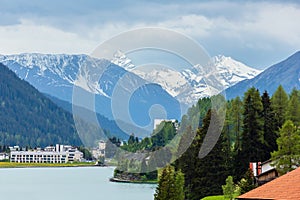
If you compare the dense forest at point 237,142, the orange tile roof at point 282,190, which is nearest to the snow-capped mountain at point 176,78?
the dense forest at point 237,142

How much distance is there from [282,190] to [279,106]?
36.0m

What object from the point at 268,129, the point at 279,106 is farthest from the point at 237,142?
the point at 279,106

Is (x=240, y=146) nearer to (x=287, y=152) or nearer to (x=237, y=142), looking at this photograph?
A: (x=237, y=142)

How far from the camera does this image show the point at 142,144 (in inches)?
3639

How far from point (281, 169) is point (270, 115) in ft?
61.2

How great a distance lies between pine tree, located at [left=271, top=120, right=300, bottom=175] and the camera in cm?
3634

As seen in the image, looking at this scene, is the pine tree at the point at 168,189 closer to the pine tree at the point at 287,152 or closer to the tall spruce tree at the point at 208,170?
the pine tree at the point at 287,152

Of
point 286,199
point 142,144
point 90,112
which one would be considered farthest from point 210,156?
point 142,144

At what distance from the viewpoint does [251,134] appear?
5278 cm

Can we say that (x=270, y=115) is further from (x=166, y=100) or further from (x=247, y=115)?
(x=166, y=100)

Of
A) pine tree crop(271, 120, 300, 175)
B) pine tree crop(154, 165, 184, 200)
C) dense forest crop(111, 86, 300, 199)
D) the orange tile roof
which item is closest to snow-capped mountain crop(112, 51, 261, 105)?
dense forest crop(111, 86, 300, 199)

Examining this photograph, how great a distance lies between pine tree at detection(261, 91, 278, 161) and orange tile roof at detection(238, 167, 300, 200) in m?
30.2

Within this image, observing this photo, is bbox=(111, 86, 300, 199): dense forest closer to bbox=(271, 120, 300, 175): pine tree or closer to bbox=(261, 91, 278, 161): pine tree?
bbox=(261, 91, 278, 161): pine tree

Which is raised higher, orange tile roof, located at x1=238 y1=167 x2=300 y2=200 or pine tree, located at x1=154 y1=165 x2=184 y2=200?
orange tile roof, located at x1=238 y1=167 x2=300 y2=200
